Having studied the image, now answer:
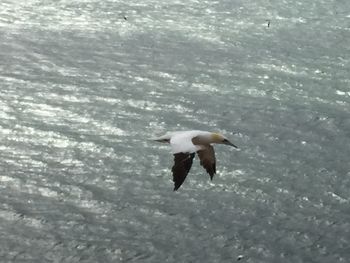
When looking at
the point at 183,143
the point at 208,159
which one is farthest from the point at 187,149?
the point at 208,159

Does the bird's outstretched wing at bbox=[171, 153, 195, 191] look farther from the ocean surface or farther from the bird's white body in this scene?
the ocean surface

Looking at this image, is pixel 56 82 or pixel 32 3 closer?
pixel 56 82

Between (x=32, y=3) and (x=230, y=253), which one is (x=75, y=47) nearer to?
(x=32, y=3)

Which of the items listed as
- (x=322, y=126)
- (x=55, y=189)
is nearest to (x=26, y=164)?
(x=55, y=189)

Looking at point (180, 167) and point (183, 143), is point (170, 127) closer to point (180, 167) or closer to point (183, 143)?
point (183, 143)

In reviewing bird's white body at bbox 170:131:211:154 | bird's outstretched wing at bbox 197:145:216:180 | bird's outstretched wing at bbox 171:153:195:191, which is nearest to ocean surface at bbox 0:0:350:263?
bird's outstretched wing at bbox 197:145:216:180

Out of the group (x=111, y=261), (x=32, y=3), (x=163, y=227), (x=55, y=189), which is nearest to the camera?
(x=111, y=261)

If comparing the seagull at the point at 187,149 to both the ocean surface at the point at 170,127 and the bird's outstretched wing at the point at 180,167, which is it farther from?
the ocean surface at the point at 170,127
